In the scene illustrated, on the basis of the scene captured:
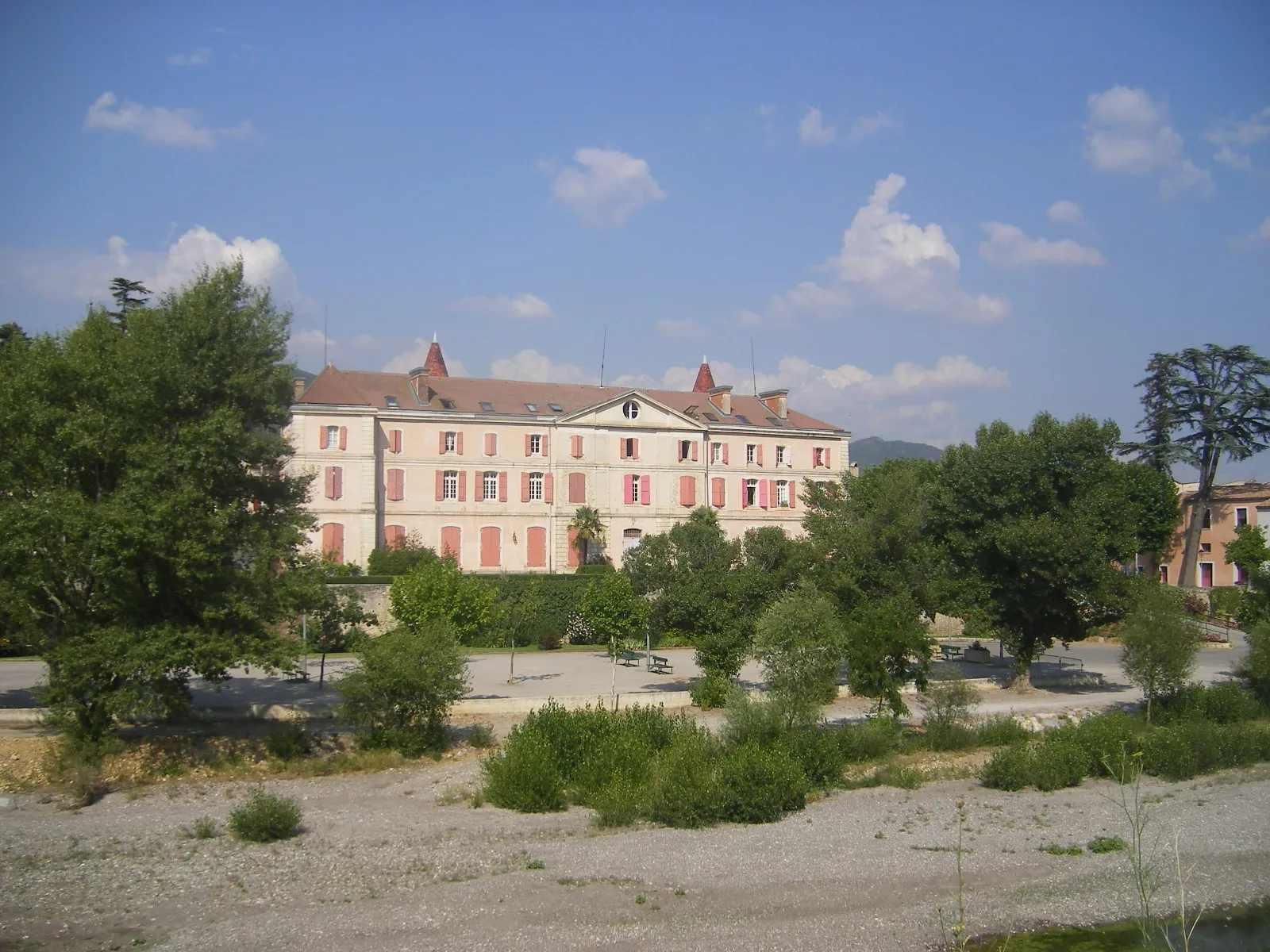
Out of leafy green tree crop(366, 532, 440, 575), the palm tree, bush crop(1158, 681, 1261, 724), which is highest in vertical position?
the palm tree

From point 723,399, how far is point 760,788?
42621 millimetres

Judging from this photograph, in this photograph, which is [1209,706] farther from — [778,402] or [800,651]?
[778,402]

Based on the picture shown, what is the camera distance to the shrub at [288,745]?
20625 mm

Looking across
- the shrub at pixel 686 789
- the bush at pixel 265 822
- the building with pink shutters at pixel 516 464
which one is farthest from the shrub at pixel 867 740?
the building with pink shutters at pixel 516 464

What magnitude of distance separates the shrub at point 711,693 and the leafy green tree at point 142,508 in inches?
400

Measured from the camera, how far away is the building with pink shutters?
4812cm

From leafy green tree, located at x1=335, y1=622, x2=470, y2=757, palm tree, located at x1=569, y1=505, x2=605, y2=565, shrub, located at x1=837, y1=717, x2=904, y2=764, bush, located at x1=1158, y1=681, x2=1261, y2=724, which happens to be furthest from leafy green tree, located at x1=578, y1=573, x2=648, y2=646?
palm tree, located at x1=569, y1=505, x2=605, y2=565

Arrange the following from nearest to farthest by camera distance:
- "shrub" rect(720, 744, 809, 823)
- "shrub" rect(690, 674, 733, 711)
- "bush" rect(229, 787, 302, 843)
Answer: "bush" rect(229, 787, 302, 843)
"shrub" rect(720, 744, 809, 823)
"shrub" rect(690, 674, 733, 711)

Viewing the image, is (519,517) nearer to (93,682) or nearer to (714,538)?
(714,538)

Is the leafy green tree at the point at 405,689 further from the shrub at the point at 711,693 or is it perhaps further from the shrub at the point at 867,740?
the shrub at the point at 867,740

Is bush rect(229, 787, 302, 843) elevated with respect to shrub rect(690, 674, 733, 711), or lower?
lower

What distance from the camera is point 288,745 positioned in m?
20.7

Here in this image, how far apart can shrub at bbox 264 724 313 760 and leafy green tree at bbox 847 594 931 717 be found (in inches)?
465

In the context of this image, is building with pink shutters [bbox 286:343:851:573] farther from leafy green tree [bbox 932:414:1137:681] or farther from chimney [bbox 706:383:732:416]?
leafy green tree [bbox 932:414:1137:681]
